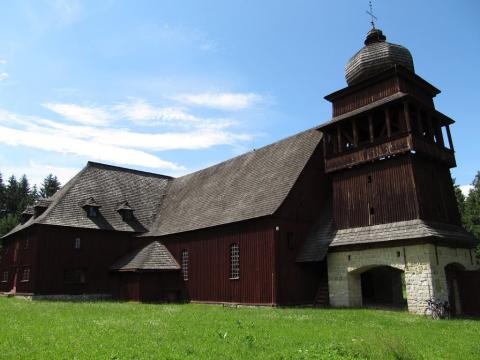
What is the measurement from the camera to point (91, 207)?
34125 millimetres

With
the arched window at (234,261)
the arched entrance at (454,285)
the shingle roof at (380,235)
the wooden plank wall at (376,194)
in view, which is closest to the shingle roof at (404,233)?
the shingle roof at (380,235)

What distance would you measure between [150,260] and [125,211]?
6638 mm

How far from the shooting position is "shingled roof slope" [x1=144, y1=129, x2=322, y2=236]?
2721 centimetres

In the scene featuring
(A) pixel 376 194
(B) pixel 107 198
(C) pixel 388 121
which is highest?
(C) pixel 388 121

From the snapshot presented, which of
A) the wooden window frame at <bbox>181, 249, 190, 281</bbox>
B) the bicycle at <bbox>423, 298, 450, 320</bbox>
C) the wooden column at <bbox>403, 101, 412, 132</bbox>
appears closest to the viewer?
the bicycle at <bbox>423, 298, 450, 320</bbox>

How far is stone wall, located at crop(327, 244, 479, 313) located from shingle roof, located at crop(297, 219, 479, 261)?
535mm

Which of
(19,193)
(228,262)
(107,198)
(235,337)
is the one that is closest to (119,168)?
(107,198)

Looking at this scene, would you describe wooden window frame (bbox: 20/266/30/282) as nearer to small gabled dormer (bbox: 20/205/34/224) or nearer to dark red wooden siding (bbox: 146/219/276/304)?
small gabled dormer (bbox: 20/205/34/224)

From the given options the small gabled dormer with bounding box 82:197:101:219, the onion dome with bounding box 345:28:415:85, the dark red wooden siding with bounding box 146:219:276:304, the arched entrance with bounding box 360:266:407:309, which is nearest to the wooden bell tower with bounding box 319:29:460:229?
the onion dome with bounding box 345:28:415:85

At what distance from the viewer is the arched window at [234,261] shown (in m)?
27.1

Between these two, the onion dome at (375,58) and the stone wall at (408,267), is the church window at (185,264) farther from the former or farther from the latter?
the onion dome at (375,58)

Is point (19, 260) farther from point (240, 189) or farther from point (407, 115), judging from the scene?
point (407, 115)

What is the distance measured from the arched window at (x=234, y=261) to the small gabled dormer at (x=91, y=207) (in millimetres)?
12695

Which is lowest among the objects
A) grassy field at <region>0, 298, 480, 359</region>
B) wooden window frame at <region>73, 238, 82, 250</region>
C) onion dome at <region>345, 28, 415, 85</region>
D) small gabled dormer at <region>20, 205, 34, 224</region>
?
grassy field at <region>0, 298, 480, 359</region>
